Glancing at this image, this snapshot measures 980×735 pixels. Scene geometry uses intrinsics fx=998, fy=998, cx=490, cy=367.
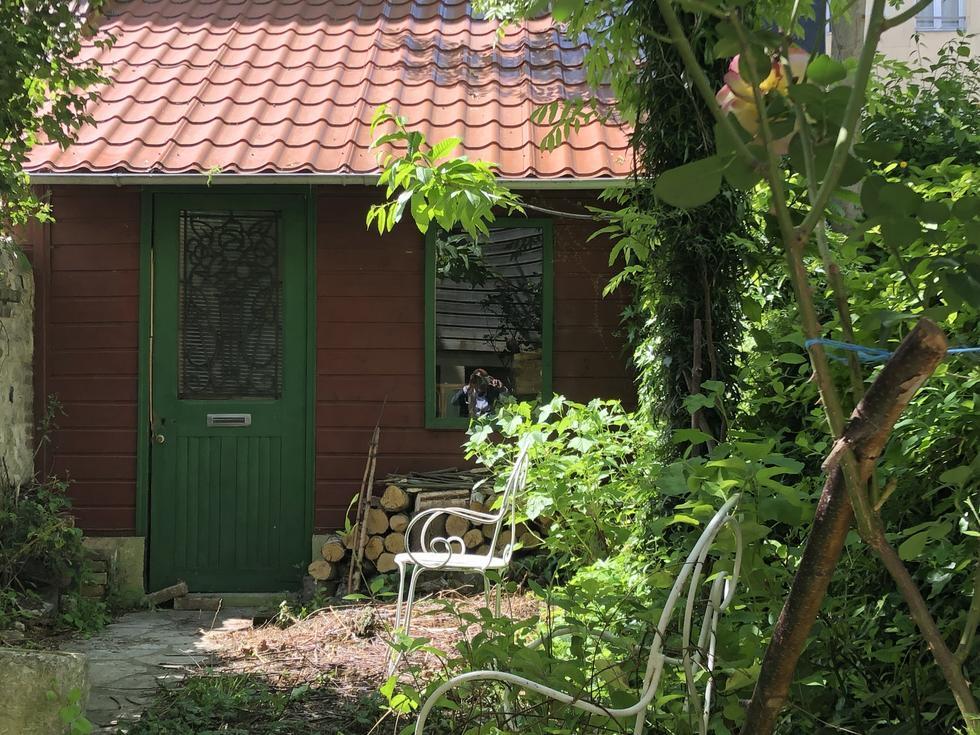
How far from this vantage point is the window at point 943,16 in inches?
637

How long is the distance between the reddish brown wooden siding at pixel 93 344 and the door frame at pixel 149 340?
6 centimetres

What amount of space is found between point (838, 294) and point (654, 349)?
6.64ft

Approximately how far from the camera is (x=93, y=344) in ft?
20.4

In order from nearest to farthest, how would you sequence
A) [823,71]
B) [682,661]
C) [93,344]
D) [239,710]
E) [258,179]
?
[823,71]
[682,661]
[239,710]
[258,179]
[93,344]

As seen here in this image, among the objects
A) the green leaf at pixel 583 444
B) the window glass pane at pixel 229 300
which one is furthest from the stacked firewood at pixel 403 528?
the green leaf at pixel 583 444

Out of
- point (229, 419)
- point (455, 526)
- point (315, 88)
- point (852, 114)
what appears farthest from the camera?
point (315, 88)

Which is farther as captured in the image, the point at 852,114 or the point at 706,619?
the point at 706,619

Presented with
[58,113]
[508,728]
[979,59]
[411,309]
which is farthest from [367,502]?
[979,59]

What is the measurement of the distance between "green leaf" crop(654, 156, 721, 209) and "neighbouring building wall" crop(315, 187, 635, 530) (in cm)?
505

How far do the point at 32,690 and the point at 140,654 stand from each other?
1964 millimetres


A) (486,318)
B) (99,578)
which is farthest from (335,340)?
(99,578)

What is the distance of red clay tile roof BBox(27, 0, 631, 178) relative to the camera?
225 inches

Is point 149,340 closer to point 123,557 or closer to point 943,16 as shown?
point 123,557

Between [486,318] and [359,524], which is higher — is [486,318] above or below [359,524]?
above
